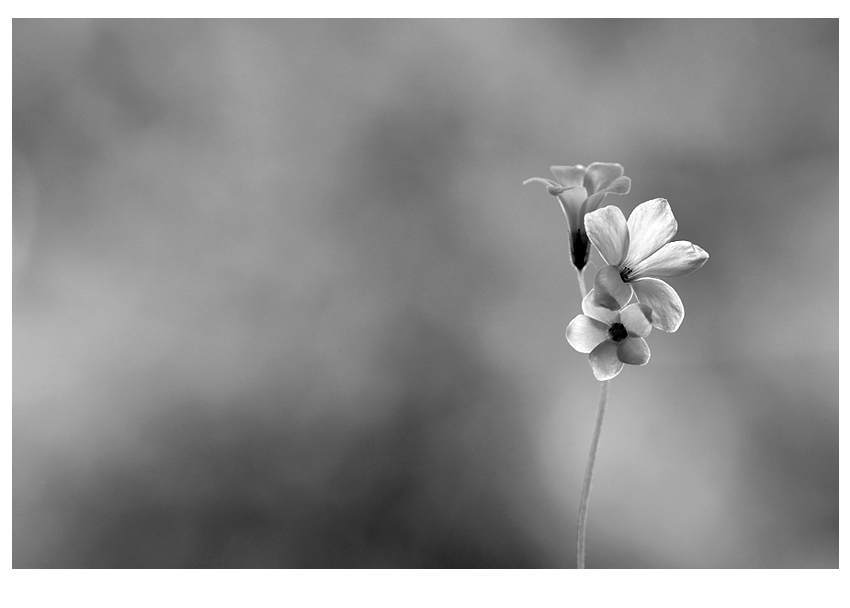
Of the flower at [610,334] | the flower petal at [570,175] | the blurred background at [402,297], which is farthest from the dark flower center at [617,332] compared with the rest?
the blurred background at [402,297]

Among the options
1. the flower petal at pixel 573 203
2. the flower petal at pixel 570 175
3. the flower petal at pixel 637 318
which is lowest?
the flower petal at pixel 637 318

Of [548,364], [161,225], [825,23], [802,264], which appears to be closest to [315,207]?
[161,225]

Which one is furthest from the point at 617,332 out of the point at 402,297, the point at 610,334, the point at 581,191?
the point at 402,297

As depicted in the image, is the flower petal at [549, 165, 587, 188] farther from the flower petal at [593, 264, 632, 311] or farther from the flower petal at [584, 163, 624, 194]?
the flower petal at [593, 264, 632, 311]

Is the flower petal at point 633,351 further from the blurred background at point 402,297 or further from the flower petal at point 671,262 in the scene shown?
the blurred background at point 402,297

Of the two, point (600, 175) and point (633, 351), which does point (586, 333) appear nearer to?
point (633, 351)

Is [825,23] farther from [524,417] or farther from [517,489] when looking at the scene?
[517,489]
